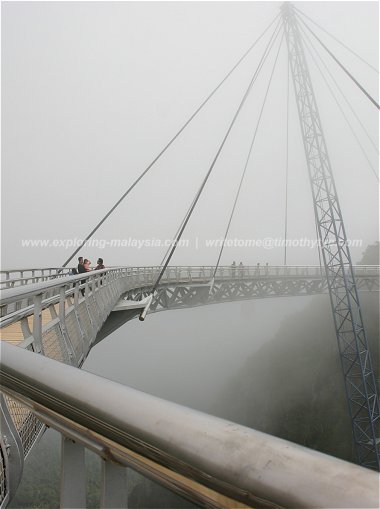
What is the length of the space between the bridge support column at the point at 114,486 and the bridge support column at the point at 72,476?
199 mm

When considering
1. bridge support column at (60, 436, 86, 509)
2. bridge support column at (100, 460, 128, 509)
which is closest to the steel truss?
bridge support column at (60, 436, 86, 509)

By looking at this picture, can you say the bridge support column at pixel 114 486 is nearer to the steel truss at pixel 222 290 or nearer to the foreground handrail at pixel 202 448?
the foreground handrail at pixel 202 448

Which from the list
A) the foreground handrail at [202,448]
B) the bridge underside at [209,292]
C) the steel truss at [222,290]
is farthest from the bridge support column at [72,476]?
the steel truss at [222,290]

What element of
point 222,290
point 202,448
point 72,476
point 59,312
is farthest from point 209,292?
point 202,448

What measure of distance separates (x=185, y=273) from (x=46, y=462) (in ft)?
204

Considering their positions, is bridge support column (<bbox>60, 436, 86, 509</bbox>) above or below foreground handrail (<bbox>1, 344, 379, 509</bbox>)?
below

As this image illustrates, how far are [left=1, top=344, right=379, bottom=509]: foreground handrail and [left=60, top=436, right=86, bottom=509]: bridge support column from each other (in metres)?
0.11

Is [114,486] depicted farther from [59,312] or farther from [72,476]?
[59,312]

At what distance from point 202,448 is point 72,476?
0.76 meters

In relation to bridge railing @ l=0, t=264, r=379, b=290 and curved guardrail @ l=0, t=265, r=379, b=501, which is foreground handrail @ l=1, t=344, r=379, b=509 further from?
bridge railing @ l=0, t=264, r=379, b=290

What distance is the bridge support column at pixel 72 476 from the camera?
119 centimetres

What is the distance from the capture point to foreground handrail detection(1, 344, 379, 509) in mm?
604

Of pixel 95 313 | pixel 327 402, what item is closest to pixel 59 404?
pixel 95 313

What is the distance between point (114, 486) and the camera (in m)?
1.04
